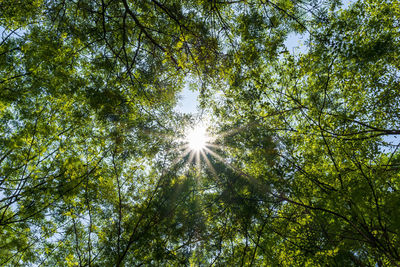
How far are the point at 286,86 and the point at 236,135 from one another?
91.3 inches

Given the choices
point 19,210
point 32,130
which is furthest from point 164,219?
point 32,130

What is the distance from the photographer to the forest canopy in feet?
15.3

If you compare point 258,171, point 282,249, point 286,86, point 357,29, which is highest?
point 357,29

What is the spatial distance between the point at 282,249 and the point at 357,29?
705 cm

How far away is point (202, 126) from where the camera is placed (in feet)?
22.4

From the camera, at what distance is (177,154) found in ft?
17.9

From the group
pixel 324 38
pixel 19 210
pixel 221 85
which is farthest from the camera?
pixel 221 85

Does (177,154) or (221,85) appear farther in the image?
(221,85)

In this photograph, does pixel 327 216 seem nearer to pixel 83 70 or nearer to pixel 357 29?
pixel 357 29

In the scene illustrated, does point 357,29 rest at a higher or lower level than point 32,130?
higher

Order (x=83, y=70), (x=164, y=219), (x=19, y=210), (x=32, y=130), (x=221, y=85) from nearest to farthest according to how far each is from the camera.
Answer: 1. (x=164, y=219)
2. (x=19, y=210)
3. (x=32, y=130)
4. (x=221, y=85)
5. (x=83, y=70)

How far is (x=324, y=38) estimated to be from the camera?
528cm

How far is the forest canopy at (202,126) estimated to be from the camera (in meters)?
4.66

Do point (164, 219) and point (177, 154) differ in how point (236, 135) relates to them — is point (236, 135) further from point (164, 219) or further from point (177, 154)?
point (164, 219)
